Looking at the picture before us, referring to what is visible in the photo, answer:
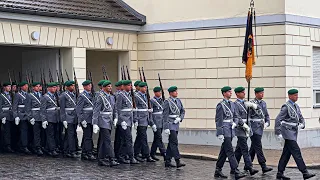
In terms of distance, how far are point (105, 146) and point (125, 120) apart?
0.78m

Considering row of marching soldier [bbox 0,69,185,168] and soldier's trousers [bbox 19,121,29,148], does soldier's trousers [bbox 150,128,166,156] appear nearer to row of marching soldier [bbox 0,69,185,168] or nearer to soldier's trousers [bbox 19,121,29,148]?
row of marching soldier [bbox 0,69,185,168]

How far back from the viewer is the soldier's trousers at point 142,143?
16.7 meters

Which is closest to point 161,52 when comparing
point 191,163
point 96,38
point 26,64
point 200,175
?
point 96,38

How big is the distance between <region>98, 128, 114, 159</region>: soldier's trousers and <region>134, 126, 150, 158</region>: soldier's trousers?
3.46ft

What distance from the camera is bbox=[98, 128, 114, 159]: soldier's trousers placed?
15.8 m

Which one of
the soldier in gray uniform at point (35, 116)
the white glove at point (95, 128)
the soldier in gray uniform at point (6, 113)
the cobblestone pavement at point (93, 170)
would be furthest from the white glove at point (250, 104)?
the soldier in gray uniform at point (6, 113)

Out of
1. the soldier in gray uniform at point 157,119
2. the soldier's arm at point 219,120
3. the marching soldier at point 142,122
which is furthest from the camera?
the soldier in gray uniform at point 157,119

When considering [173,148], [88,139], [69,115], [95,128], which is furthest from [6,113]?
[173,148]

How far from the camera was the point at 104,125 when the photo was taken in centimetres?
1584

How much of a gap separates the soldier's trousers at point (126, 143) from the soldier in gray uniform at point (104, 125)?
1.52ft

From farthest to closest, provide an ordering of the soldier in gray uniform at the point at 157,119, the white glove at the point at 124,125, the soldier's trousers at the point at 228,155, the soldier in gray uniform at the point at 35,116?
the soldier in gray uniform at the point at 35,116 → the soldier in gray uniform at the point at 157,119 → the white glove at the point at 124,125 → the soldier's trousers at the point at 228,155

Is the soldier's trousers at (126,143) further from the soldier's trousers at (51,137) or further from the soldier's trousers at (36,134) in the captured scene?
the soldier's trousers at (36,134)

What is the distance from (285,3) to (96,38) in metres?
5.37

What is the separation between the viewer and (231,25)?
1994 cm
